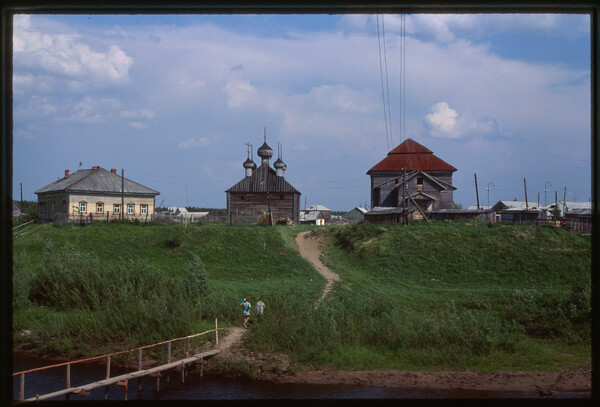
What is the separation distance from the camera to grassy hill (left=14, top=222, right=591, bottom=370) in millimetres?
16875

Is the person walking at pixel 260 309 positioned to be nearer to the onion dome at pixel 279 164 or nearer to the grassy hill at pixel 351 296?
the grassy hill at pixel 351 296

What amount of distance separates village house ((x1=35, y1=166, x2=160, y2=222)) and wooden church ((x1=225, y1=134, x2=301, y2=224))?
312 inches

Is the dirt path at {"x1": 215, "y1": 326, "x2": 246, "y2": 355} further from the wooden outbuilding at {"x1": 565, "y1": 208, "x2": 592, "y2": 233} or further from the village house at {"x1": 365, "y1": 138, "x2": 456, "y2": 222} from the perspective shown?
the village house at {"x1": 365, "y1": 138, "x2": 456, "y2": 222}

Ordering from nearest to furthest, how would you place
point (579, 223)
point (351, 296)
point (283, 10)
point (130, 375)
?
point (283, 10), point (130, 375), point (351, 296), point (579, 223)

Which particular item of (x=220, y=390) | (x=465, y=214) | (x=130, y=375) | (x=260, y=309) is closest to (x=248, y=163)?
(x=465, y=214)

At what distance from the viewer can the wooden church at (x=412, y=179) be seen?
161 ft

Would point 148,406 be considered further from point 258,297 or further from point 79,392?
point 258,297

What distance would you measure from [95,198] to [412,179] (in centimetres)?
3166

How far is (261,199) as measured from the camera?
4791 centimetres

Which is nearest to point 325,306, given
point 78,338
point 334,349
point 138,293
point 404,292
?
point 334,349

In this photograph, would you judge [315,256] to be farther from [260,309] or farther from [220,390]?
[220,390]

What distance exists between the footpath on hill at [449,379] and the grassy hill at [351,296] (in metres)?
0.47

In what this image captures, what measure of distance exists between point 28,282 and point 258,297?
11393 mm

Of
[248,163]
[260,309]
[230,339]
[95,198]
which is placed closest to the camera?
[230,339]
